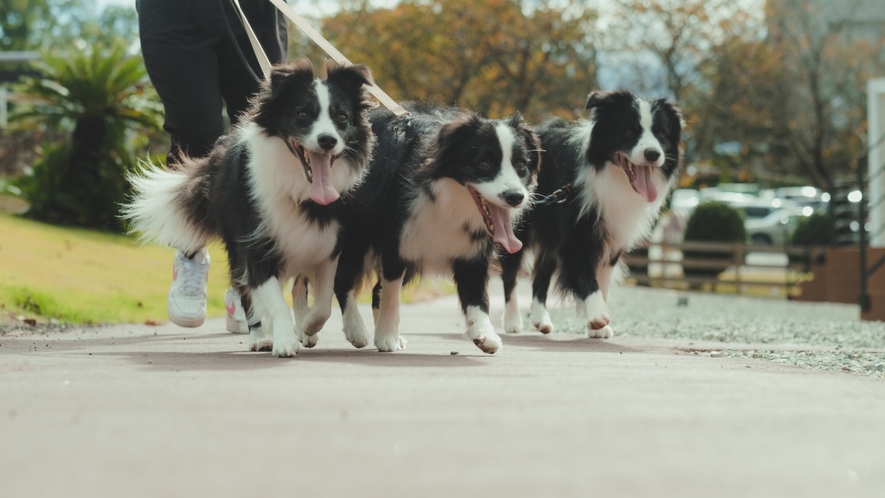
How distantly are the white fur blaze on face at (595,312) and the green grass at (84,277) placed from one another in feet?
3.43

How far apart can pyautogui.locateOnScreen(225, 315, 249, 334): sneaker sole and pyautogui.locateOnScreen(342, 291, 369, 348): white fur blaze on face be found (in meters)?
1.37

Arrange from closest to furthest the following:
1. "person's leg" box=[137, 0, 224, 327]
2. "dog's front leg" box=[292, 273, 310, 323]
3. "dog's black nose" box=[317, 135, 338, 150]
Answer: "dog's black nose" box=[317, 135, 338, 150], "dog's front leg" box=[292, 273, 310, 323], "person's leg" box=[137, 0, 224, 327]

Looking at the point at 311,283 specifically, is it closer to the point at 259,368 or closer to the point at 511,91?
→ the point at 259,368

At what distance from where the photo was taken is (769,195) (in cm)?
4403

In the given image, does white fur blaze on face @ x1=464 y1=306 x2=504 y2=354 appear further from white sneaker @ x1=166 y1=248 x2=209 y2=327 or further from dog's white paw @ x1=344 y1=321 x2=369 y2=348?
white sneaker @ x1=166 y1=248 x2=209 y2=327

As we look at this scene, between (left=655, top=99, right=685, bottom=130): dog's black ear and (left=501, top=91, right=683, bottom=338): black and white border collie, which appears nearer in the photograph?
(left=501, top=91, right=683, bottom=338): black and white border collie

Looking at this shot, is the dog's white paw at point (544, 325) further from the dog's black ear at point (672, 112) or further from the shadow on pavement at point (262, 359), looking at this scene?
the shadow on pavement at point (262, 359)

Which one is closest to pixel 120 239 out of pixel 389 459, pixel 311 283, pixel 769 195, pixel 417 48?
pixel 311 283

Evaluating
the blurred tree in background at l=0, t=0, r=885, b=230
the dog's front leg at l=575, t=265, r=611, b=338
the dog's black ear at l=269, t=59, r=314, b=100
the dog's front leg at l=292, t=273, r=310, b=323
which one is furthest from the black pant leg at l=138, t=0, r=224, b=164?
the blurred tree in background at l=0, t=0, r=885, b=230

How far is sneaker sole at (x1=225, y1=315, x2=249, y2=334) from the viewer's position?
21.2 feet

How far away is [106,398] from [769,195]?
4376 centimetres

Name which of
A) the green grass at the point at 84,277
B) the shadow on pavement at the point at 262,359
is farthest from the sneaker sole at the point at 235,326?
the shadow on pavement at the point at 262,359

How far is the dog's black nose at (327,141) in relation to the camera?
14.7ft

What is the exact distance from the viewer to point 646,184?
691 cm
